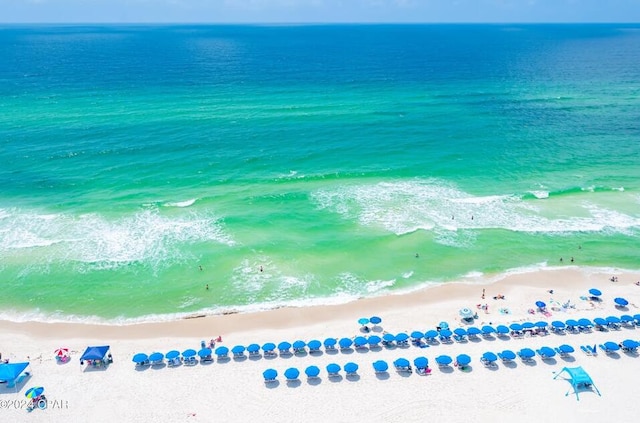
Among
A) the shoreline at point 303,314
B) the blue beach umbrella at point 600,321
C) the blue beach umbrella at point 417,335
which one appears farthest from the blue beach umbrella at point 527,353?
the shoreline at point 303,314

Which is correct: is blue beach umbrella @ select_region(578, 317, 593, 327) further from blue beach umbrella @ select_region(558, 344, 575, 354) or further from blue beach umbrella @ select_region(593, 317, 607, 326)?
blue beach umbrella @ select_region(558, 344, 575, 354)

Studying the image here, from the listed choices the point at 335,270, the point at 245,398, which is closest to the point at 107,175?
the point at 335,270

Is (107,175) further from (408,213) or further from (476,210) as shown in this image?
(476,210)

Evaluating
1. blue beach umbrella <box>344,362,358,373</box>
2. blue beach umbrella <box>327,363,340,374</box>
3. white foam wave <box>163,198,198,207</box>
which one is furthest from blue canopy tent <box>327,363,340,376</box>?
white foam wave <box>163,198,198,207</box>

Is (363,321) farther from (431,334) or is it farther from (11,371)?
(11,371)

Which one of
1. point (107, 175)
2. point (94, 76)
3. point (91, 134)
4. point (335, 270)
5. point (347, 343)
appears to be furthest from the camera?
point (94, 76)

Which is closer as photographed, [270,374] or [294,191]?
[270,374]

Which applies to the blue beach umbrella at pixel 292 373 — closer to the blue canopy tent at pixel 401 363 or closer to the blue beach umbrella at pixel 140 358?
the blue canopy tent at pixel 401 363

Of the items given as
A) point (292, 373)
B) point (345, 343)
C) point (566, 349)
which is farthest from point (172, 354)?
point (566, 349)
